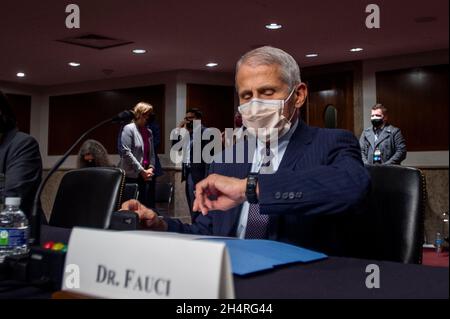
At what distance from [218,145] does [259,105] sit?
5.57m

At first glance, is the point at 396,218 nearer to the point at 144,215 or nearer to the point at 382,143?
the point at 144,215

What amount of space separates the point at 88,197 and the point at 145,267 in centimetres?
131

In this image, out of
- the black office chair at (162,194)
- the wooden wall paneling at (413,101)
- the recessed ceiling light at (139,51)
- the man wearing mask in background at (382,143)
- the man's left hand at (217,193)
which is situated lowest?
the black office chair at (162,194)

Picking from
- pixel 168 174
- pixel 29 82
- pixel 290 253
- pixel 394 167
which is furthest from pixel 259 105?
pixel 29 82

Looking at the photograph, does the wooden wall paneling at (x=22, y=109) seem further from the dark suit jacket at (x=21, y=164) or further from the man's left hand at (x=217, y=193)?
the man's left hand at (x=217, y=193)

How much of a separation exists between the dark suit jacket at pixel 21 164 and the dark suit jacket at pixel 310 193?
2.04ft

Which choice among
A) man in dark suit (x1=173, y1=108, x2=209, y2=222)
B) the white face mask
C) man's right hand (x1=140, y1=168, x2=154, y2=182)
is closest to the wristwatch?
the white face mask

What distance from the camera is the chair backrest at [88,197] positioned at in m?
1.70

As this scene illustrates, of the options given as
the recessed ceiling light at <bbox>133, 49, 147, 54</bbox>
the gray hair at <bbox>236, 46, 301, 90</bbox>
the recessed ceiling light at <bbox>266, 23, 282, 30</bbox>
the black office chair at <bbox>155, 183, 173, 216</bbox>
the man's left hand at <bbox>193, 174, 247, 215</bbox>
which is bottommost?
the black office chair at <bbox>155, 183, 173, 216</bbox>

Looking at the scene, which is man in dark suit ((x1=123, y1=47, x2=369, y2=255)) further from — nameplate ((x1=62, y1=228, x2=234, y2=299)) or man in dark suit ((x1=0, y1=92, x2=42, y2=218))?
man in dark suit ((x1=0, y1=92, x2=42, y2=218))

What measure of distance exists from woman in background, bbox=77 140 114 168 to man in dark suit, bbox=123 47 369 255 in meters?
1.84

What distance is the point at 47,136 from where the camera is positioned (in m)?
9.05

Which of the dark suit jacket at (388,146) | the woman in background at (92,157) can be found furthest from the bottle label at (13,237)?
the dark suit jacket at (388,146)

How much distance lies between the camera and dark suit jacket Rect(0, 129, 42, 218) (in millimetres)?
1607
